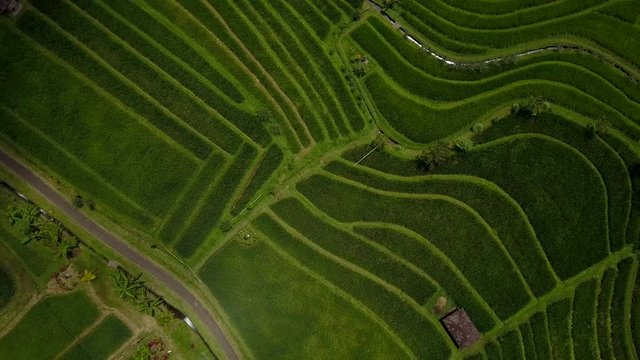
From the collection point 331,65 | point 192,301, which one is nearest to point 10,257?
point 192,301

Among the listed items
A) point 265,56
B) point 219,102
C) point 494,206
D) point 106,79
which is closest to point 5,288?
point 106,79

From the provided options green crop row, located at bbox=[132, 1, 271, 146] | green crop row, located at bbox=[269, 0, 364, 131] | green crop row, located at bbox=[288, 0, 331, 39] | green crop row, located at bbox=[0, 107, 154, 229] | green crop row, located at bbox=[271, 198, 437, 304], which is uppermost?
green crop row, located at bbox=[288, 0, 331, 39]

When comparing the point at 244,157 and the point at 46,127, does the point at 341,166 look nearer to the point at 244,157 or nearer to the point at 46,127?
the point at 244,157

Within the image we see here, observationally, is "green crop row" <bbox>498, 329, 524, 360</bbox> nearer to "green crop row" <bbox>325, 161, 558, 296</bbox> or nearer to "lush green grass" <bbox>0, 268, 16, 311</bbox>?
"green crop row" <bbox>325, 161, 558, 296</bbox>

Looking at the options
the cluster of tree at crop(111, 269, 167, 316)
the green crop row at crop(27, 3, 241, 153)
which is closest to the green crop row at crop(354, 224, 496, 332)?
the green crop row at crop(27, 3, 241, 153)

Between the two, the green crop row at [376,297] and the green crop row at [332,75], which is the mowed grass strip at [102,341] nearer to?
the green crop row at [376,297]

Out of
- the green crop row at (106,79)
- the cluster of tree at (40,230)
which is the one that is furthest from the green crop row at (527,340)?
the cluster of tree at (40,230)
